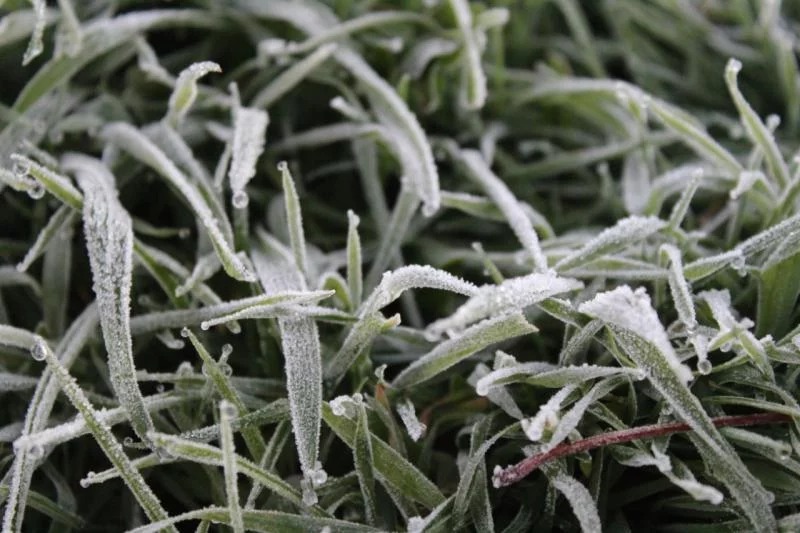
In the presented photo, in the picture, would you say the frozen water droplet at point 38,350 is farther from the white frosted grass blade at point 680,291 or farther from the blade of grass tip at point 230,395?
the white frosted grass blade at point 680,291

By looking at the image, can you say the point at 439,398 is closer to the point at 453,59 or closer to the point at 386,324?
the point at 386,324

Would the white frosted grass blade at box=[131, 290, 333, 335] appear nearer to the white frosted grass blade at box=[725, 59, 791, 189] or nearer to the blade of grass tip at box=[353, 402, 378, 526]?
the blade of grass tip at box=[353, 402, 378, 526]

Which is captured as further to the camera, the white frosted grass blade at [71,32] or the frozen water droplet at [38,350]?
the white frosted grass blade at [71,32]

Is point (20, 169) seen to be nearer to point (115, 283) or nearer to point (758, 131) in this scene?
point (115, 283)

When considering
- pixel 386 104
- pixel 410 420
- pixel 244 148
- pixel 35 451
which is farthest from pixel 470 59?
pixel 35 451

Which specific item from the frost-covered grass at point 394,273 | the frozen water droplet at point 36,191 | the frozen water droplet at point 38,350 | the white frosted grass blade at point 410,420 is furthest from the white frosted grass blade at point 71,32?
the white frosted grass blade at point 410,420

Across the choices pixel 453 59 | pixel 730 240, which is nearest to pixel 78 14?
pixel 453 59
